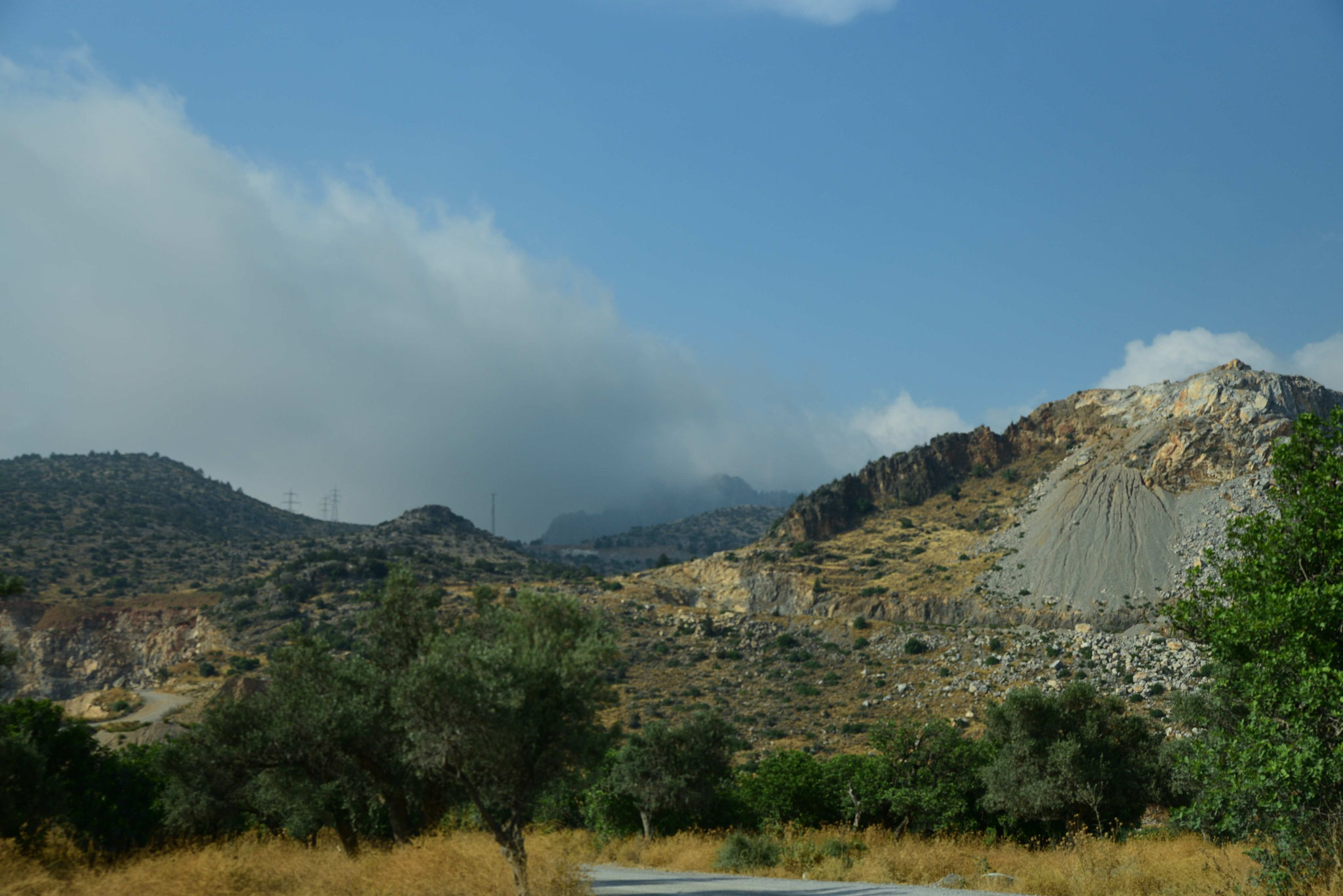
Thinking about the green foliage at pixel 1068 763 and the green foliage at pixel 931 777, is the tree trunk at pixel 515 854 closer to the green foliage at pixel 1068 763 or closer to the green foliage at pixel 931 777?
the green foliage at pixel 931 777

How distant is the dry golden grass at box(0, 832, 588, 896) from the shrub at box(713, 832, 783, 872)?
751cm

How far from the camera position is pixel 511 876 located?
43.4ft

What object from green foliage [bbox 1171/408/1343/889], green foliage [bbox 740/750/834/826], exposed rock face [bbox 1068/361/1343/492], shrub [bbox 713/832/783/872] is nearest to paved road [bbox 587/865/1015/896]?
shrub [bbox 713/832/783/872]

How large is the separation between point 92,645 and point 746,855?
8436 cm

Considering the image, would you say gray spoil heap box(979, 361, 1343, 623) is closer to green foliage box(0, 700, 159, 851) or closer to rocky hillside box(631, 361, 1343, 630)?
rocky hillside box(631, 361, 1343, 630)

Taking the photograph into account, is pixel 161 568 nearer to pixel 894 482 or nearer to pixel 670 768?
pixel 670 768

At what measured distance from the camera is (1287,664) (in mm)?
10844

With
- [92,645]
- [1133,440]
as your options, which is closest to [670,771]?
[92,645]

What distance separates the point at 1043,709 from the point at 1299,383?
4551 inches

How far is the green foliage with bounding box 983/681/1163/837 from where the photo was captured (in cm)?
2534

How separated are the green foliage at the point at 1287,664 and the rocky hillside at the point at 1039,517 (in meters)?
72.1

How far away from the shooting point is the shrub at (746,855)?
21.0m

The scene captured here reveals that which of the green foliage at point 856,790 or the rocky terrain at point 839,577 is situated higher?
the rocky terrain at point 839,577

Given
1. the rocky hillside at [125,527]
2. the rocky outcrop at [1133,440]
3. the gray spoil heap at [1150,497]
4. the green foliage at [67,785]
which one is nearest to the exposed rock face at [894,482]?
the rocky outcrop at [1133,440]
